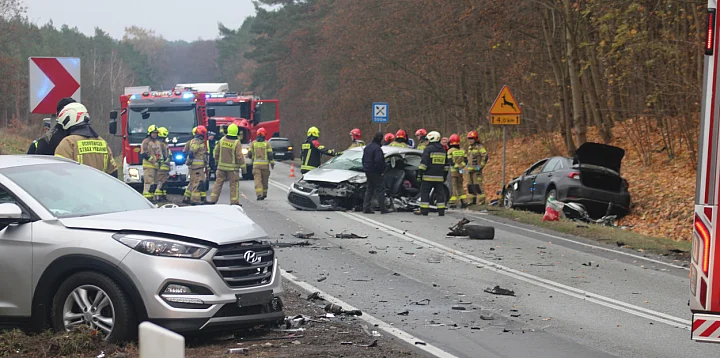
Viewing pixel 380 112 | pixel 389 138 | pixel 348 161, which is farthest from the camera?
pixel 380 112

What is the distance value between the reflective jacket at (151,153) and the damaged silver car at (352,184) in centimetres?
336

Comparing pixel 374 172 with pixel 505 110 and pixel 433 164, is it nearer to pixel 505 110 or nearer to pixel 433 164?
pixel 433 164

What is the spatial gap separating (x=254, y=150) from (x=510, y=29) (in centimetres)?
987

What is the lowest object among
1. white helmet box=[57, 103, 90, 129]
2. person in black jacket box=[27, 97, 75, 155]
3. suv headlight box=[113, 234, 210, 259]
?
suv headlight box=[113, 234, 210, 259]

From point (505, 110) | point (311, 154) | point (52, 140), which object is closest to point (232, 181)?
point (311, 154)

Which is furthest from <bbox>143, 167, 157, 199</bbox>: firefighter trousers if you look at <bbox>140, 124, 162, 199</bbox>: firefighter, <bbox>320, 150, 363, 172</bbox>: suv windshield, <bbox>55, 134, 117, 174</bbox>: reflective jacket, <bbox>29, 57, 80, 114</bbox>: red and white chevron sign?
<bbox>55, 134, 117, 174</bbox>: reflective jacket

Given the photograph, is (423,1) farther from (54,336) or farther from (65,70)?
(54,336)

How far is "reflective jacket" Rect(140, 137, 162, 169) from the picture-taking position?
2223 centimetres

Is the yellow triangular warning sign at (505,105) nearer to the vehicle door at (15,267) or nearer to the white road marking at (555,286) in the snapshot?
the white road marking at (555,286)

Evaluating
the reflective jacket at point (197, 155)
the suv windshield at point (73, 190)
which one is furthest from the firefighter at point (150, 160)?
the suv windshield at point (73, 190)

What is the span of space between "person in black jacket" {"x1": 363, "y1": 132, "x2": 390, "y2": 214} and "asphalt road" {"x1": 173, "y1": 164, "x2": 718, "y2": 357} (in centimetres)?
227

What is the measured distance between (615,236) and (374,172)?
5598 millimetres

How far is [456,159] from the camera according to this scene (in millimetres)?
23359

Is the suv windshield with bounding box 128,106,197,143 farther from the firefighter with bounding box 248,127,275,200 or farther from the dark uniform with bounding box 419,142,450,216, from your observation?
the dark uniform with bounding box 419,142,450,216
